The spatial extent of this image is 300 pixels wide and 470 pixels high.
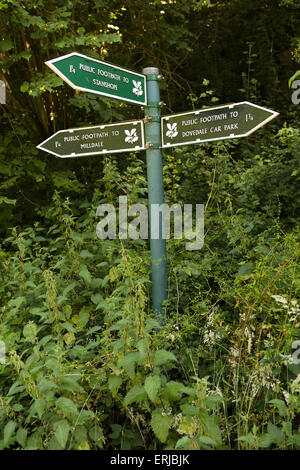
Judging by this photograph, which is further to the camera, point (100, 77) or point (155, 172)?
point (155, 172)

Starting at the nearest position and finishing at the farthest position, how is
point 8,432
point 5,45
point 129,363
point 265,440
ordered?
1. point 265,440
2. point 8,432
3. point 129,363
4. point 5,45

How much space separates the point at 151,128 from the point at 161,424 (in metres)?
1.93

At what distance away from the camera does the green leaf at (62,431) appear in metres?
1.98

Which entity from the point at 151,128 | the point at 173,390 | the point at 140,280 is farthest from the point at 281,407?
the point at 151,128

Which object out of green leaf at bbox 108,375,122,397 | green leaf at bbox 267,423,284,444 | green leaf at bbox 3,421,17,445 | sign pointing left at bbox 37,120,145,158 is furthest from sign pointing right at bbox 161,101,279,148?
green leaf at bbox 3,421,17,445

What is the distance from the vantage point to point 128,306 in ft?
7.75

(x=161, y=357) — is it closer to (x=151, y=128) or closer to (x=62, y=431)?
(x=62, y=431)

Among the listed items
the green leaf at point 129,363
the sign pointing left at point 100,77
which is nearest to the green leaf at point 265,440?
the green leaf at point 129,363

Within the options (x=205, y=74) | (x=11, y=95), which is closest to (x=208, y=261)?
(x=11, y=95)

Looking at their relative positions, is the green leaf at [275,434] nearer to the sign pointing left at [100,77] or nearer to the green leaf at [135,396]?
the green leaf at [135,396]

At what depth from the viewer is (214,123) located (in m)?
3.01

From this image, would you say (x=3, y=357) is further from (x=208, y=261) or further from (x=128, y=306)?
(x=208, y=261)

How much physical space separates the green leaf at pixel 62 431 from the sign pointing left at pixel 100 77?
1.91 meters

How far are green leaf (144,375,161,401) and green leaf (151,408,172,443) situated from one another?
0.46 ft
